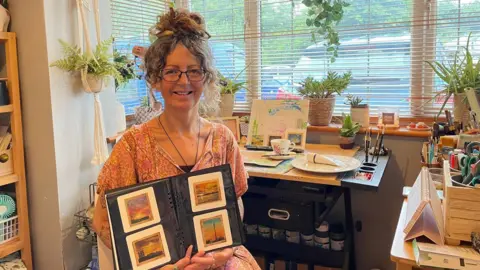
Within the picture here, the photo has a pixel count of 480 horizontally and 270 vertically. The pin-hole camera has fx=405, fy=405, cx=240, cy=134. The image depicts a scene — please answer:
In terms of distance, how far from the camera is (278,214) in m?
1.92

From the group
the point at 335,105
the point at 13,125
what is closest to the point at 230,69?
the point at 335,105

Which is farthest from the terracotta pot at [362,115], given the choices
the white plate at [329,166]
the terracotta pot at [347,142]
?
the white plate at [329,166]

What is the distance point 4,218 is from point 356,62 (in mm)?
1999

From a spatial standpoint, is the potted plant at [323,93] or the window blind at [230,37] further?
the window blind at [230,37]

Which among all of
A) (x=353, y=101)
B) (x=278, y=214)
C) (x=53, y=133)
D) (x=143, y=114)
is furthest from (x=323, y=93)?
(x=53, y=133)

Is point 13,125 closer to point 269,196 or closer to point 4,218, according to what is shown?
point 4,218

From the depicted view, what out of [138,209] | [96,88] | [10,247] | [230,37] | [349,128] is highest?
[230,37]

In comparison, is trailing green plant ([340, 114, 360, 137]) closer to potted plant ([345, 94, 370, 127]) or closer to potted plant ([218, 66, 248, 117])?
potted plant ([345, 94, 370, 127])

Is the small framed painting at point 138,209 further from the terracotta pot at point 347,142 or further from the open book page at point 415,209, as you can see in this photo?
the terracotta pot at point 347,142

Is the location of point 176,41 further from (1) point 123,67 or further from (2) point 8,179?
(2) point 8,179

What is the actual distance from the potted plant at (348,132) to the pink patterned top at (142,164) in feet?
3.23

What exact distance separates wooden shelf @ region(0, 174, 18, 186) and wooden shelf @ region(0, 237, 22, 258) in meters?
0.28

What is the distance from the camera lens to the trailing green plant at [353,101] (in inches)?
89.7

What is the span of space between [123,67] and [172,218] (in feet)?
4.16
